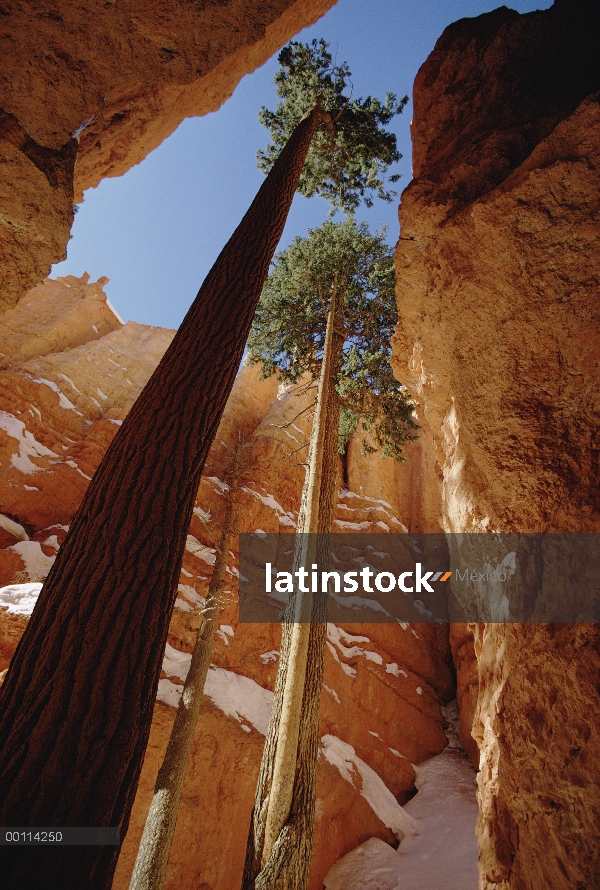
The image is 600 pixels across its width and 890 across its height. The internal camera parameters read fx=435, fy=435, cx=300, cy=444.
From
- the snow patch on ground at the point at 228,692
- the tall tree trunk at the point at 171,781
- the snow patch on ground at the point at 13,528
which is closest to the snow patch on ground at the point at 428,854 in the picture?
the snow patch on ground at the point at 228,692

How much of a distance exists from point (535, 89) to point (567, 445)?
219 inches

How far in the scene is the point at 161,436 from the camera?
3.05 m

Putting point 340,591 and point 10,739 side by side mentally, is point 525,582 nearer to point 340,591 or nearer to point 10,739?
point 10,739

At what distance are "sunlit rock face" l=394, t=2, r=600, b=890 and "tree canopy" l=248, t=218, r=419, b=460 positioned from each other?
7.92 ft

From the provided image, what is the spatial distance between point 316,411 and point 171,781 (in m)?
7.64

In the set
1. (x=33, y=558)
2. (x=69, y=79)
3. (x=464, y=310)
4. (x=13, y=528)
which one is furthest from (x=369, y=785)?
(x=69, y=79)

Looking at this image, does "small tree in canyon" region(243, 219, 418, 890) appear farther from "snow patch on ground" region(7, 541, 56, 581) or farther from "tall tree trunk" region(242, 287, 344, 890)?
"snow patch on ground" region(7, 541, 56, 581)

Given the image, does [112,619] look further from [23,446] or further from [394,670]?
[23,446]

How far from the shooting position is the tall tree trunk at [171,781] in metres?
7.36

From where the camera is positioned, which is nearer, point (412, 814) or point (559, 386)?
point (559, 386)

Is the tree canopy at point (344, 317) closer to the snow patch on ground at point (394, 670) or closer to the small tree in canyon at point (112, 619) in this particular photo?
the small tree in canyon at point (112, 619)

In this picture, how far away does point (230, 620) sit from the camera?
15.4m

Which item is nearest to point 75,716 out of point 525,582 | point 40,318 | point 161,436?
point 161,436

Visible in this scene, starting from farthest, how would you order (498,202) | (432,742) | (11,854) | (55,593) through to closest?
(432,742), (498,202), (55,593), (11,854)
